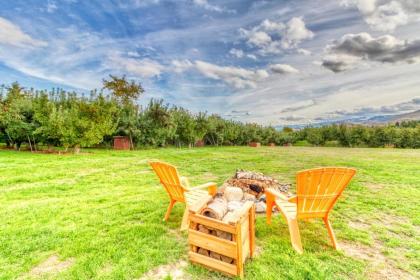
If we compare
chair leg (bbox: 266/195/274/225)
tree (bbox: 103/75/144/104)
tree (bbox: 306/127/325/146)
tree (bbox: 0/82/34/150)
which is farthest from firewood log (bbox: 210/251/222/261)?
tree (bbox: 306/127/325/146)

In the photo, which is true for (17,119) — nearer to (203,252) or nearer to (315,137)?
(203,252)

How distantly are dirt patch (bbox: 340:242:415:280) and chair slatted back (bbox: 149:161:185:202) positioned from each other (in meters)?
2.29

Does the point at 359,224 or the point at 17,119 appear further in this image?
the point at 17,119

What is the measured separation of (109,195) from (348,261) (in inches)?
177

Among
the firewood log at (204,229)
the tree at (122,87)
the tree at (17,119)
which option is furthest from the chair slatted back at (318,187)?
the tree at (122,87)

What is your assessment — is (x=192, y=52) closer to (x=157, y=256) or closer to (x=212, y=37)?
(x=212, y=37)

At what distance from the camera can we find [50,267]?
2.32m

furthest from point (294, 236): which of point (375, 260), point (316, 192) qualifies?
point (375, 260)

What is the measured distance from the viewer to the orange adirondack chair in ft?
8.83

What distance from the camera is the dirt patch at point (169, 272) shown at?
85.6 inches

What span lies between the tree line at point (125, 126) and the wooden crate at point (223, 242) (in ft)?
35.8

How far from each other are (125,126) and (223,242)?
1526cm

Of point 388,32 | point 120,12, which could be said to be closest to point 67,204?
point 120,12

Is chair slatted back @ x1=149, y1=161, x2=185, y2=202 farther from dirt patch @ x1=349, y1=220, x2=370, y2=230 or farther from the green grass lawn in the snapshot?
dirt patch @ x1=349, y1=220, x2=370, y2=230
